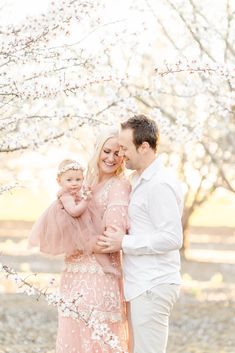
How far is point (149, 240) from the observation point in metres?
4.60

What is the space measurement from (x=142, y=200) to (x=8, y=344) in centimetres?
647

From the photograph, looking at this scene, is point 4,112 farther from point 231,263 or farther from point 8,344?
point 231,263

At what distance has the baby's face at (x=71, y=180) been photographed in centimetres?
482

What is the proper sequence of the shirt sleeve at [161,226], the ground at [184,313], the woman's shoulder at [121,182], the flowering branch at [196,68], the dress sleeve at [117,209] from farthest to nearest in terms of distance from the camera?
the ground at [184,313] → the flowering branch at [196,68] → the woman's shoulder at [121,182] → the dress sleeve at [117,209] → the shirt sleeve at [161,226]

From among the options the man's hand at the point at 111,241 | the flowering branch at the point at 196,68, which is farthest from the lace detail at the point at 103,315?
the flowering branch at the point at 196,68

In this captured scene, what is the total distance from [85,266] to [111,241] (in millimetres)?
280

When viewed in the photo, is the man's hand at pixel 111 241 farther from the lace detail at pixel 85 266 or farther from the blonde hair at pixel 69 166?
the blonde hair at pixel 69 166

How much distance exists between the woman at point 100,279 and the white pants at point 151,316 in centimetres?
19

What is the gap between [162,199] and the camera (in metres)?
4.59

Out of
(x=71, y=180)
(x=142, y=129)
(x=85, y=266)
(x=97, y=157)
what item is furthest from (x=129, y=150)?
(x=85, y=266)

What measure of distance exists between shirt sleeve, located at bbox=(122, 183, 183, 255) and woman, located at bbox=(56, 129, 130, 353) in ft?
0.61

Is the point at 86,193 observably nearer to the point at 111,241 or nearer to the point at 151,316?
the point at 111,241

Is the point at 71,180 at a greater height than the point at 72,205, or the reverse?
the point at 71,180

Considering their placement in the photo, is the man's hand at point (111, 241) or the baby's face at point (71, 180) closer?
the man's hand at point (111, 241)
